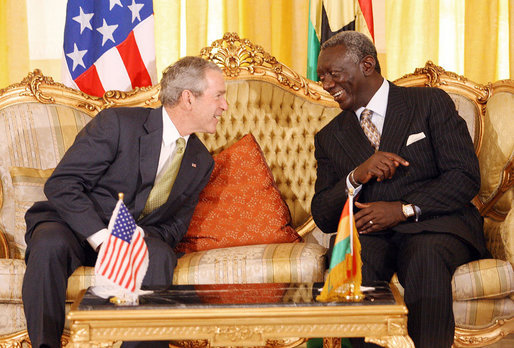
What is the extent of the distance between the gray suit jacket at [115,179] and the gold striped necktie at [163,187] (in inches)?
1.1

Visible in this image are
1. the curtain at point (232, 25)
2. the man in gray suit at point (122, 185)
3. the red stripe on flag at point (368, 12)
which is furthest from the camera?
the curtain at point (232, 25)

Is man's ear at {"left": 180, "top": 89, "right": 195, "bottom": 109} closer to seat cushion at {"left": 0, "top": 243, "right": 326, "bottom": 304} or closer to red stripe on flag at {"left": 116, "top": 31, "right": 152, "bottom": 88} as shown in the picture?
seat cushion at {"left": 0, "top": 243, "right": 326, "bottom": 304}

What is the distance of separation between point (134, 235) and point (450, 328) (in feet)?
4.17

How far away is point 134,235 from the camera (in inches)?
94.6

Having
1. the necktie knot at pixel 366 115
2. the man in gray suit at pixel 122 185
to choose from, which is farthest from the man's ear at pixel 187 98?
the necktie knot at pixel 366 115

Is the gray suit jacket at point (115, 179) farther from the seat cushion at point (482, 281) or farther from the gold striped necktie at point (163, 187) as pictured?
the seat cushion at point (482, 281)

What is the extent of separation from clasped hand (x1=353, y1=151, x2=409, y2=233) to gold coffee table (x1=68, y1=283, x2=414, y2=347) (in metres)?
0.77

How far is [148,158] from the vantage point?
10.6 feet

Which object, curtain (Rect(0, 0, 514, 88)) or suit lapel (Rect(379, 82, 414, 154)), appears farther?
curtain (Rect(0, 0, 514, 88))

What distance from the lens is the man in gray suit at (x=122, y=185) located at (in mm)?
2859

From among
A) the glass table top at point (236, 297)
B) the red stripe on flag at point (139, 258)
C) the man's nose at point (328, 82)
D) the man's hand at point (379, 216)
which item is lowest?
the glass table top at point (236, 297)

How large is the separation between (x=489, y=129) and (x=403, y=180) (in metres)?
0.83

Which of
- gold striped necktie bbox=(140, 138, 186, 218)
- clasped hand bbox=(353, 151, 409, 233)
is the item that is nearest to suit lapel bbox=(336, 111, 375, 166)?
clasped hand bbox=(353, 151, 409, 233)

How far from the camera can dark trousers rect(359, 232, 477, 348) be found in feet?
8.98
